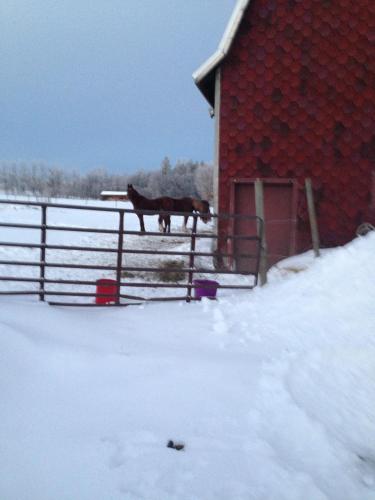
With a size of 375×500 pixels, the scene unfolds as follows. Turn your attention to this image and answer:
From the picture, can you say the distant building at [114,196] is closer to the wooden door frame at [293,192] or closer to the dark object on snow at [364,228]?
the wooden door frame at [293,192]

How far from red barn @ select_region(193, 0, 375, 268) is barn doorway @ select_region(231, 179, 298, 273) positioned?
2 centimetres

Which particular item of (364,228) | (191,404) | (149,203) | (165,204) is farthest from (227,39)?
(165,204)

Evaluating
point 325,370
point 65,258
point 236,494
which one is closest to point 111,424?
point 236,494

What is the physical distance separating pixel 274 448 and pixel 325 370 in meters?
1.05

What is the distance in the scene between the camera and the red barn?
7.14 metres

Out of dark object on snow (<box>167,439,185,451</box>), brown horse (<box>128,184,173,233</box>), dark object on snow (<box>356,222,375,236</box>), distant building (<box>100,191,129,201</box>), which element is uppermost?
distant building (<box>100,191,129,201</box>)

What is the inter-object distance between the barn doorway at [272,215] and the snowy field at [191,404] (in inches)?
134

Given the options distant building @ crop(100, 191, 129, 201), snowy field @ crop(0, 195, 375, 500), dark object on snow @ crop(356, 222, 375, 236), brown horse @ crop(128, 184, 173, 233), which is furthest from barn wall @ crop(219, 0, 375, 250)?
distant building @ crop(100, 191, 129, 201)

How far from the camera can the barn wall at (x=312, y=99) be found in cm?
714

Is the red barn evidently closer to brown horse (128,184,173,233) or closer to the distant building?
brown horse (128,184,173,233)

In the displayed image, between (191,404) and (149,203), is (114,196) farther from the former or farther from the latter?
(191,404)

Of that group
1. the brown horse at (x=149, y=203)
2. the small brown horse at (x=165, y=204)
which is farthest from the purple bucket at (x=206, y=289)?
the brown horse at (x=149, y=203)

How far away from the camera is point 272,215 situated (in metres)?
7.59

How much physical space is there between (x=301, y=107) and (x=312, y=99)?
0.87ft
